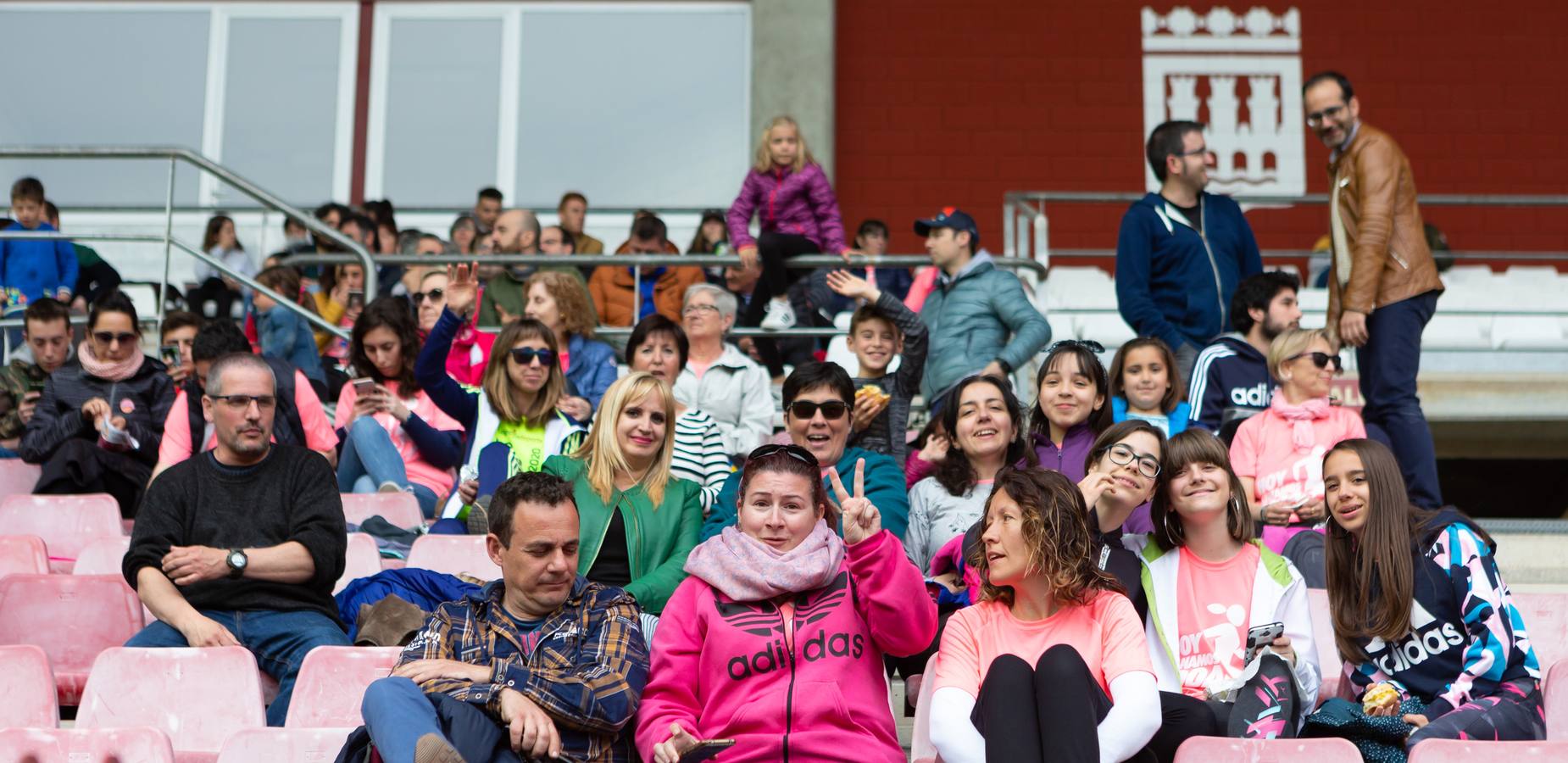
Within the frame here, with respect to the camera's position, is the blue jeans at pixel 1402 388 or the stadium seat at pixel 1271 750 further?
the blue jeans at pixel 1402 388

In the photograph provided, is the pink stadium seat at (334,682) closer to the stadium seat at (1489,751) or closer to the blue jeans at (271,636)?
the blue jeans at (271,636)

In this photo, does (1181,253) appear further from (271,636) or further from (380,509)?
(271,636)

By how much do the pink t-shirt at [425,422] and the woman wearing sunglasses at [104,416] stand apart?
0.65 meters

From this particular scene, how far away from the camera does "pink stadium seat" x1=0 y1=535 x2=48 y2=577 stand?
4824mm

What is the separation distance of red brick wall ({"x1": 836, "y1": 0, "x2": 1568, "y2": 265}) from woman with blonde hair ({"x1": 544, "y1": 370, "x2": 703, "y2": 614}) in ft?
22.1

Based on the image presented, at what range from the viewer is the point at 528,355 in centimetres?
544

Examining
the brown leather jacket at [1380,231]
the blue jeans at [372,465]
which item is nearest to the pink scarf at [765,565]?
the blue jeans at [372,465]

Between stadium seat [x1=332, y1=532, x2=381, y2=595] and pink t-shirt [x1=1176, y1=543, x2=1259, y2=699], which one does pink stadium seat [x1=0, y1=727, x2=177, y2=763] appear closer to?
stadium seat [x1=332, y1=532, x2=381, y2=595]

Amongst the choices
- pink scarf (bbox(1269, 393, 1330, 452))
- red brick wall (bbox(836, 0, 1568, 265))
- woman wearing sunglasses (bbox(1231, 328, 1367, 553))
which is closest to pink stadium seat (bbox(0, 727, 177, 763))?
woman wearing sunglasses (bbox(1231, 328, 1367, 553))

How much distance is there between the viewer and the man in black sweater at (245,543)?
4.05 metres

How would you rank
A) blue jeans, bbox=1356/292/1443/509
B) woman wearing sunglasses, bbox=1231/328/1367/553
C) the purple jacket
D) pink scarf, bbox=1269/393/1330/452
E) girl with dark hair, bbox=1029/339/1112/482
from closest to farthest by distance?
girl with dark hair, bbox=1029/339/1112/482, woman wearing sunglasses, bbox=1231/328/1367/553, pink scarf, bbox=1269/393/1330/452, blue jeans, bbox=1356/292/1443/509, the purple jacket

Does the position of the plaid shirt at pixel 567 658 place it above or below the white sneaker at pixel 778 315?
below

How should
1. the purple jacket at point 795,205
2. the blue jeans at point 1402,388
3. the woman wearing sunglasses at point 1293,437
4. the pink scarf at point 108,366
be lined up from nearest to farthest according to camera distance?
the woman wearing sunglasses at point 1293,437 → the blue jeans at point 1402,388 → the pink scarf at point 108,366 → the purple jacket at point 795,205

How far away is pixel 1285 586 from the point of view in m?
3.77
